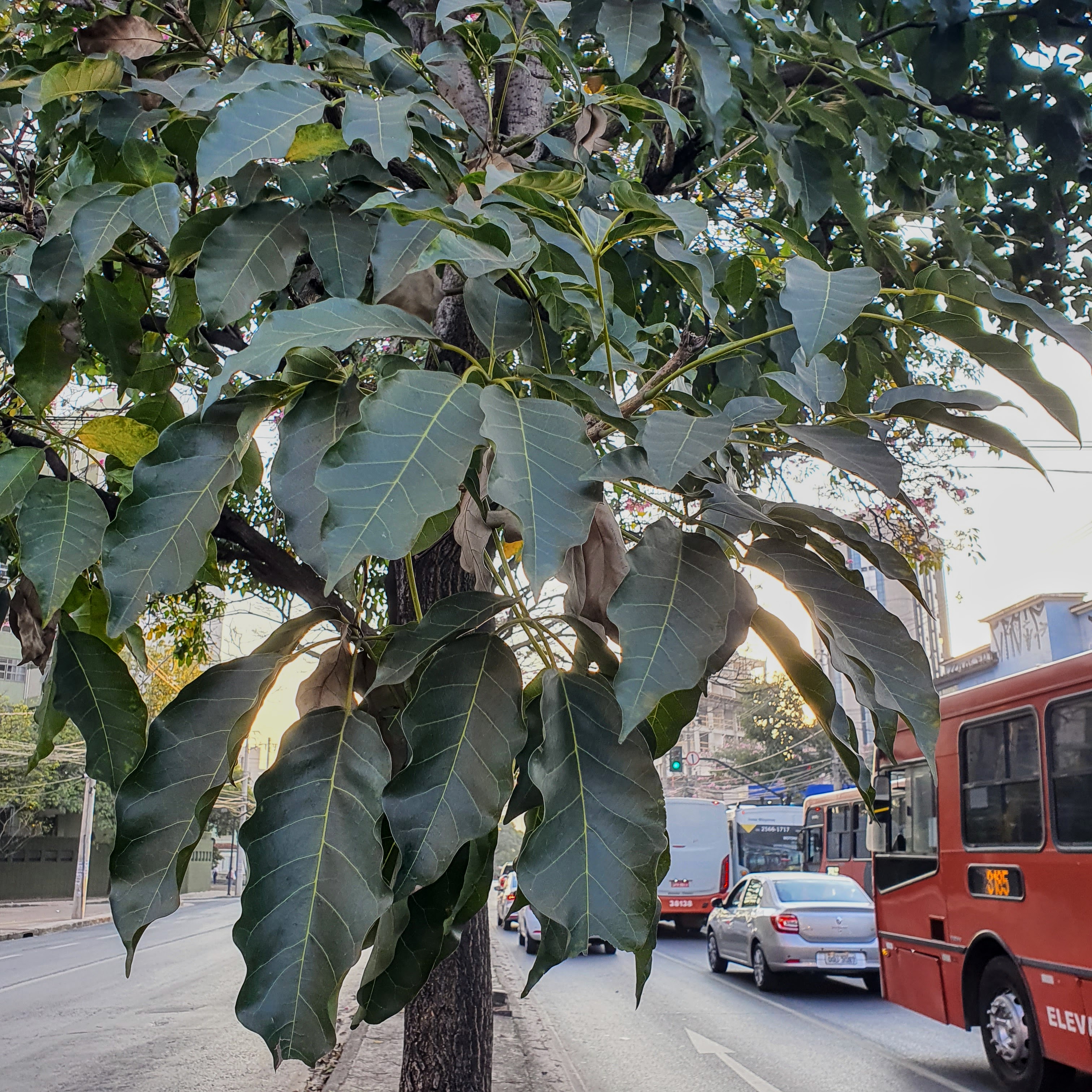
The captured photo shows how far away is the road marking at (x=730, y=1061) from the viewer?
7.34 m

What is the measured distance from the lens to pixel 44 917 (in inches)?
1031

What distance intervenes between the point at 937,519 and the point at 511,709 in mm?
7413

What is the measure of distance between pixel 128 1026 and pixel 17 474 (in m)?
10.2

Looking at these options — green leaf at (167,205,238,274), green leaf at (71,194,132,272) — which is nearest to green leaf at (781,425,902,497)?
green leaf at (167,205,238,274)

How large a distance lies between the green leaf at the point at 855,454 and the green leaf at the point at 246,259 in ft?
2.36

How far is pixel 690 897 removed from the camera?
20.9m

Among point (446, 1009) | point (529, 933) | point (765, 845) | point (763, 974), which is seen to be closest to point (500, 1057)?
point (446, 1009)

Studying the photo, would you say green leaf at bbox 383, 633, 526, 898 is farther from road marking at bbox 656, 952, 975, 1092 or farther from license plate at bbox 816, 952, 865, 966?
license plate at bbox 816, 952, 865, 966

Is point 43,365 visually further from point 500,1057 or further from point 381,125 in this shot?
point 500,1057

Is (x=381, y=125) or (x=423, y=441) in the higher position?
(x=381, y=125)

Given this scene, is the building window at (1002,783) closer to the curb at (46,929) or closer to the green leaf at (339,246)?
the green leaf at (339,246)

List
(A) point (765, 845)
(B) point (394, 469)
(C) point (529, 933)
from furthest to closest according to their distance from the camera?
1. (A) point (765, 845)
2. (C) point (529, 933)
3. (B) point (394, 469)

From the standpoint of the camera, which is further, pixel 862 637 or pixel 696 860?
pixel 696 860

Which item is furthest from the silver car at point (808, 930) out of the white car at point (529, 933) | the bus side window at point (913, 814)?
the white car at point (529, 933)
